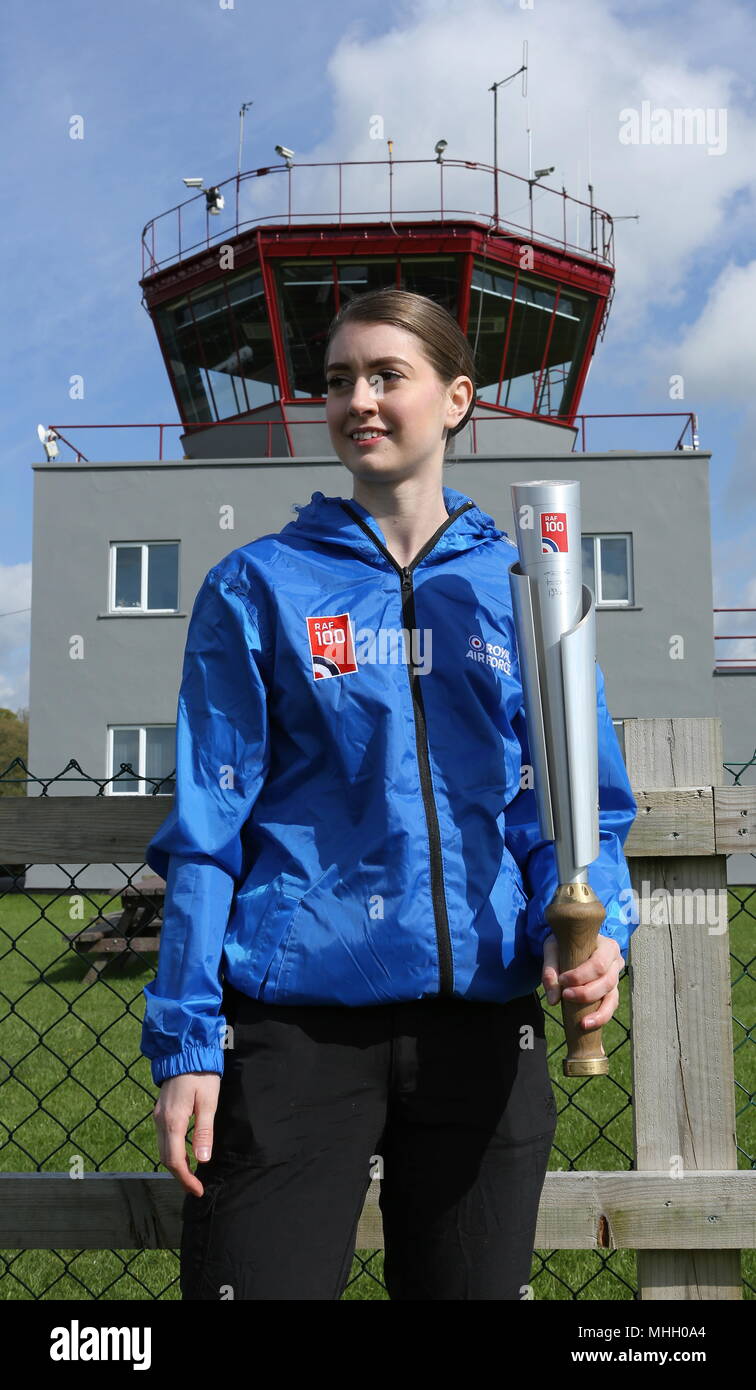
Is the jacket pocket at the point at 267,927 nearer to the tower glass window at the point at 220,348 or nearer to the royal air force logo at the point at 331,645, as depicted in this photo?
the royal air force logo at the point at 331,645

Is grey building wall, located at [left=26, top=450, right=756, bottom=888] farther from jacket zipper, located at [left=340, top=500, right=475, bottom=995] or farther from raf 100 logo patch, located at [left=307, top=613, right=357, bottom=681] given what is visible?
raf 100 logo patch, located at [left=307, top=613, right=357, bottom=681]

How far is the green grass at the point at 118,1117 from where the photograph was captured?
12.0 feet

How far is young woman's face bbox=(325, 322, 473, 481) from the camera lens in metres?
2.08

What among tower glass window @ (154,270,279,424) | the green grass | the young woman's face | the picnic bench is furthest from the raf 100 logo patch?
tower glass window @ (154,270,279,424)

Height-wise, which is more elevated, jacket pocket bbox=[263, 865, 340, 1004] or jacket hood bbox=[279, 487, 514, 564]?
jacket hood bbox=[279, 487, 514, 564]

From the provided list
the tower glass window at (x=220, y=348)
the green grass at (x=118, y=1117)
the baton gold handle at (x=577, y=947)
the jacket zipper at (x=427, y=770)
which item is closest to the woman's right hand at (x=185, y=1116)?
the jacket zipper at (x=427, y=770)

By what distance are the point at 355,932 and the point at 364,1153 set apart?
0.36 m

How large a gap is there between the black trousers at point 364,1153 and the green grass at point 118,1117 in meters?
0.94

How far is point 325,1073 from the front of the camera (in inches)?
70.3

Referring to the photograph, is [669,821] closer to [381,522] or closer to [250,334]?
[381,522]

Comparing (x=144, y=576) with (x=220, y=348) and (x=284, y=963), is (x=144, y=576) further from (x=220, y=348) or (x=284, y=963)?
(x=284, y=963)

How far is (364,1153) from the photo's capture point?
1.80 m

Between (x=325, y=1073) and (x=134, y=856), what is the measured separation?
97 cm
